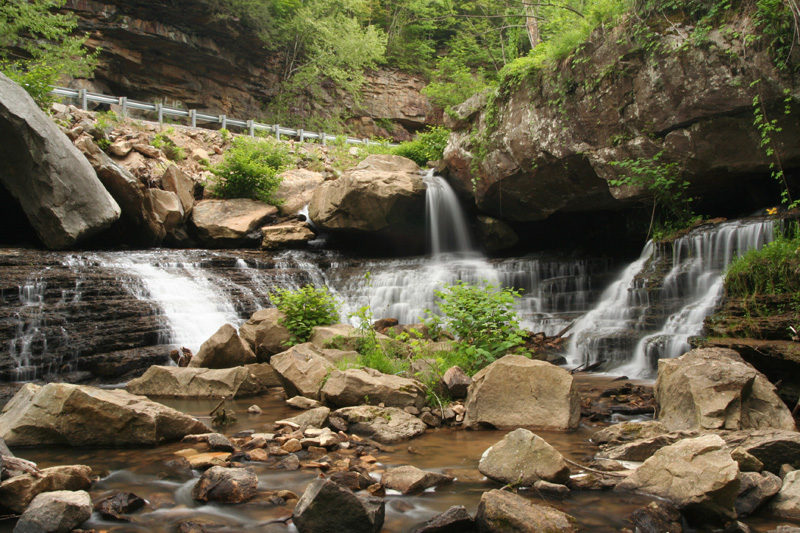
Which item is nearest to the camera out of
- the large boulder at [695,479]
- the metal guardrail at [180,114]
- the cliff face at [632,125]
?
the large boulder at [695,479]

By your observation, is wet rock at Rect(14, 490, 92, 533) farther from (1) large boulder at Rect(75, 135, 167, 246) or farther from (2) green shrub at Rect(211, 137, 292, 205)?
(2) green shrub at Rect(211, 137, 292, 205)

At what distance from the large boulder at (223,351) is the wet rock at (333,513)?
542 cm

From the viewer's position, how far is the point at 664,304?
9.04 m

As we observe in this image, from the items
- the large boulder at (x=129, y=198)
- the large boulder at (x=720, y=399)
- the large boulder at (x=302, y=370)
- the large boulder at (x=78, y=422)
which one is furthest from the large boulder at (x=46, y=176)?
the large boulder at (x=720, y=399)

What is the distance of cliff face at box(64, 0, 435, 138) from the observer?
76.6 feet

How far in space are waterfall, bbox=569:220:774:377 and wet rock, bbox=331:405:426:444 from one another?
4.05m

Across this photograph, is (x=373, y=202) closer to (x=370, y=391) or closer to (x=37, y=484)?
(x=370, y=391)

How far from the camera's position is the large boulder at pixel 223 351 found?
7809 millimetres

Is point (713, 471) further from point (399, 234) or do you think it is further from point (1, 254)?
point (399, 234)

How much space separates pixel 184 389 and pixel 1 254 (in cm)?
656

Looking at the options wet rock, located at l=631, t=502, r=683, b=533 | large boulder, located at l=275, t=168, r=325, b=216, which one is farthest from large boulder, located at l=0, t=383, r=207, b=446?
large boulder, located at l=275, t=168, r=325, b=216

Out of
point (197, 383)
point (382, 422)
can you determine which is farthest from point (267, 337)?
point (382, 422)

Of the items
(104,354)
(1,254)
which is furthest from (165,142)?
(104,354)

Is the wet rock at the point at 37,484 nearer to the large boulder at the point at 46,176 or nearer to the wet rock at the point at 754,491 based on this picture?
the wet rock at the point at 754,491
